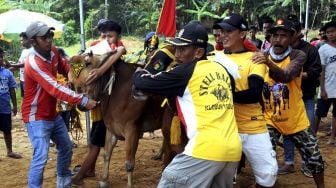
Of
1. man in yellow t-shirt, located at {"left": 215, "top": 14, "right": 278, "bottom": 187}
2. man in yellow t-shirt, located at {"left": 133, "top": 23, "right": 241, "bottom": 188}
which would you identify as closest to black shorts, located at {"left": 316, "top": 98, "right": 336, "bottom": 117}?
man in yellow t-shirt, located at {"left": 215, "top": 14, "right": 278, "bottom": 187}

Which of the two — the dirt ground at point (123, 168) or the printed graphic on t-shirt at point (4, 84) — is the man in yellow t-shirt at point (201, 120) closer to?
the dirt ground at point (123, 168)

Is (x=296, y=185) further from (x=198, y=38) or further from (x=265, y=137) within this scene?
(x=198, y=38)

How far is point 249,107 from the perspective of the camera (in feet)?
12.7

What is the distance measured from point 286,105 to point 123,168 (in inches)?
111

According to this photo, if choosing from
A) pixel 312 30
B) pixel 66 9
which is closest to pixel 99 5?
pixel 66 9

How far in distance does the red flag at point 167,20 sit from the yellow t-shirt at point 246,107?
244 centimetres

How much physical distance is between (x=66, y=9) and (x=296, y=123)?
27.8m

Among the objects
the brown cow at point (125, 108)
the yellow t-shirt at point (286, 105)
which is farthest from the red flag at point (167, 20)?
the yellow t-shirt at point (286, 105)

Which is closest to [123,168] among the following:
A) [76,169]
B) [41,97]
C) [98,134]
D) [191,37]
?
[76,169]

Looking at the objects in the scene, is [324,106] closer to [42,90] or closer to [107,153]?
[107,153]

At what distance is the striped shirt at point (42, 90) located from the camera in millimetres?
4441

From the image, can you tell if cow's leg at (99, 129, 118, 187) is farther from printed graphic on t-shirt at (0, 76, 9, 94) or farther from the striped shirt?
printed graphic on t-shirt at (0, 76, 9, 94)

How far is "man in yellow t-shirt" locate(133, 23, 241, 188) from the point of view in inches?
123

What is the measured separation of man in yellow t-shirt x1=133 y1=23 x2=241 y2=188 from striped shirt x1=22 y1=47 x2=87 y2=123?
1.49m
